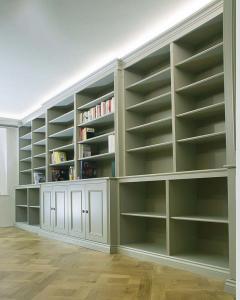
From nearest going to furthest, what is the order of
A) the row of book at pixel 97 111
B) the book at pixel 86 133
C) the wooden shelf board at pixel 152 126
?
the wooden shelf board at pixel 152 126 → the row of book at pixel 97 111 → the book at pixel 86 133

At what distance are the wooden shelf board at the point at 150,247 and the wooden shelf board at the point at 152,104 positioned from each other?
5.53 feet

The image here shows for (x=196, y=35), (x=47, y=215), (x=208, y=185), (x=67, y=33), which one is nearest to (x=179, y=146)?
(x=208, y=185)

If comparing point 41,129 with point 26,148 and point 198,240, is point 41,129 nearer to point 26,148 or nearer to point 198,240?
point 26,148

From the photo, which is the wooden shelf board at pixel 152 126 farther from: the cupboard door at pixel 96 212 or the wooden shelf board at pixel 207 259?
the wooden shelf board at pixel 207 259

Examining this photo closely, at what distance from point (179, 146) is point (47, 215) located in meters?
3.28

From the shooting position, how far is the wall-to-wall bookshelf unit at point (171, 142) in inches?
126

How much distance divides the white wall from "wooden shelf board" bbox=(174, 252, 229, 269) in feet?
17.3

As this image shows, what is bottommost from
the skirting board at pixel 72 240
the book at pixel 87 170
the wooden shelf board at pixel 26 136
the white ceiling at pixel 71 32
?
the skirting board at pixel 72 240

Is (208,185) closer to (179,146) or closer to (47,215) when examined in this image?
(179,146)

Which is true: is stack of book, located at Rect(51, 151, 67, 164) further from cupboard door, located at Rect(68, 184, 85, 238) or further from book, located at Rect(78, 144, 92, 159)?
cupboard door, located at Rect(68, 184, 85, 238)

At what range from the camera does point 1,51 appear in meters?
4.25

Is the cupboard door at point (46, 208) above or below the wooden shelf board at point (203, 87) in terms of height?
below

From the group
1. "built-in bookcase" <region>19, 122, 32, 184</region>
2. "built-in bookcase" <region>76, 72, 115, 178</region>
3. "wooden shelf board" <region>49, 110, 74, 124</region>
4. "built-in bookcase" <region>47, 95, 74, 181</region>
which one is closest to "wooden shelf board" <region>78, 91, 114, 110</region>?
"built-in bookcase" <region>76, 72, 115, 178</region>

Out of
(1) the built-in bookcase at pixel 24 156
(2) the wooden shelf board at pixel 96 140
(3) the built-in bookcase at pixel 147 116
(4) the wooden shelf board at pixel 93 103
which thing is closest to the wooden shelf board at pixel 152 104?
(3) the built-in bookcase at pixel 147 116
